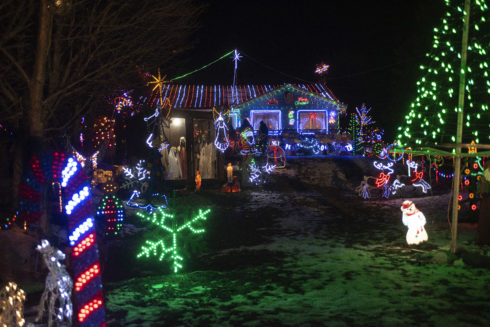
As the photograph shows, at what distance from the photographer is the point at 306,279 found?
23.9 ft

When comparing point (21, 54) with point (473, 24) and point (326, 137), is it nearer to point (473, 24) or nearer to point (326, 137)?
point (473, 24)

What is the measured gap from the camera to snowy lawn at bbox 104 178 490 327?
5707 mm

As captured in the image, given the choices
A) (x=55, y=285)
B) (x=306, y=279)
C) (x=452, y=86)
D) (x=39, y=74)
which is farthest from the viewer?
(x=452, y=86)

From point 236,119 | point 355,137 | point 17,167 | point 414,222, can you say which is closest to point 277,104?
point 236,119

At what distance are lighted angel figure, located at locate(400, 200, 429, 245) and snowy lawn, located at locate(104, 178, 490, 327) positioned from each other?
219 mm

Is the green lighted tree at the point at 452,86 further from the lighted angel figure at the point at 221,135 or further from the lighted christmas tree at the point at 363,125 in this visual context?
the lighted christmas tree at the point at 363,125

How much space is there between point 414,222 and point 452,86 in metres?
2.96

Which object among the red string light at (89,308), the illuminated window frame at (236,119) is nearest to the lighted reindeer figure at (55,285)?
the red string light at (89,308)

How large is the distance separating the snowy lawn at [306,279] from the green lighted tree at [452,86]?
2.39 metres

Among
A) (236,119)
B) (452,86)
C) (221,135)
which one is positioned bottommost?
(221,135)

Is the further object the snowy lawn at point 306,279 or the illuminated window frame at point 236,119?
the illuminated window frame at point 236,119

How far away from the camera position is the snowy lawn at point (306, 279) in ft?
18.7

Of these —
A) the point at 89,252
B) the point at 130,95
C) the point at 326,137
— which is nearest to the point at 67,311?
the point at 89,252

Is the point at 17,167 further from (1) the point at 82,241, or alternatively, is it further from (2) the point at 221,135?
(2) the point at 221,135
